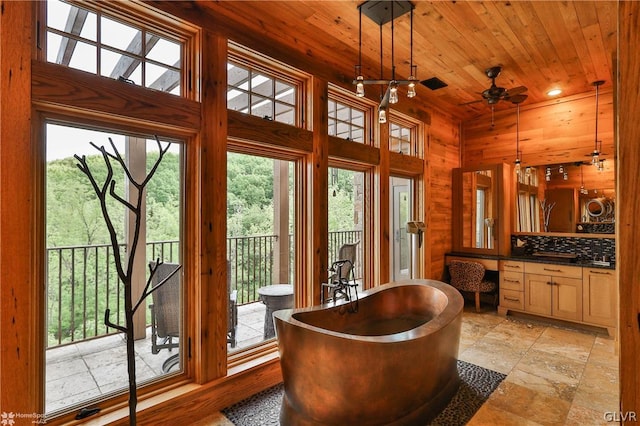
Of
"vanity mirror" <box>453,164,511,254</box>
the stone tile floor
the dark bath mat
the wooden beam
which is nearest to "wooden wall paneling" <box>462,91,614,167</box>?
"vanity mirror" <box>453,164,511,254</box>

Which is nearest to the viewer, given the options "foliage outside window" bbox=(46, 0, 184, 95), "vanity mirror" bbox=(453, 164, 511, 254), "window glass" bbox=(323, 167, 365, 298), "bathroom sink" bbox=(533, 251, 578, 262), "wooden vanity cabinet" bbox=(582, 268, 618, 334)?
"foliage outside window" bbox=(46, 0, 184, 95)

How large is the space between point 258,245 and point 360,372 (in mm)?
1562

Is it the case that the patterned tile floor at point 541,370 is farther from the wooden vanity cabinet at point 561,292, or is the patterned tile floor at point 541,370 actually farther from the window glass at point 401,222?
the window glass at point 401,222

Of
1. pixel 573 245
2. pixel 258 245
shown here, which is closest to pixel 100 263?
pixel 258 245

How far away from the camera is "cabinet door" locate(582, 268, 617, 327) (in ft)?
12.2

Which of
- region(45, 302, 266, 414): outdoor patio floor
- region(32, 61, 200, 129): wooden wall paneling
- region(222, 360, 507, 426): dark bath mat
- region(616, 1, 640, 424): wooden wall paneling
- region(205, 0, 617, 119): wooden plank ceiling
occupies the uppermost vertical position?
region(205, 0, 617, 119): wooden plank ceiling

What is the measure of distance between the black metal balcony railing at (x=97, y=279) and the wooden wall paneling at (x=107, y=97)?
91 cm

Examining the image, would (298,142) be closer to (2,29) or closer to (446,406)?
(2,29)

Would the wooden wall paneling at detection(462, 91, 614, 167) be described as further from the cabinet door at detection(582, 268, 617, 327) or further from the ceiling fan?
the cabinet door at detection(582, 268, 617, 327)

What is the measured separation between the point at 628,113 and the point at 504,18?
103 inches

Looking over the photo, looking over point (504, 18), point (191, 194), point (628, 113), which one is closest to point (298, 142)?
point (191, 194)

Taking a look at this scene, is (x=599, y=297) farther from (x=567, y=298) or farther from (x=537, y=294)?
(x=537, y=294)

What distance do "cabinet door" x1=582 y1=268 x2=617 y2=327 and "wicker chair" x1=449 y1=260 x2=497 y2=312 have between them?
3.57 ft

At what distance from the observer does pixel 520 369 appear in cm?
298
